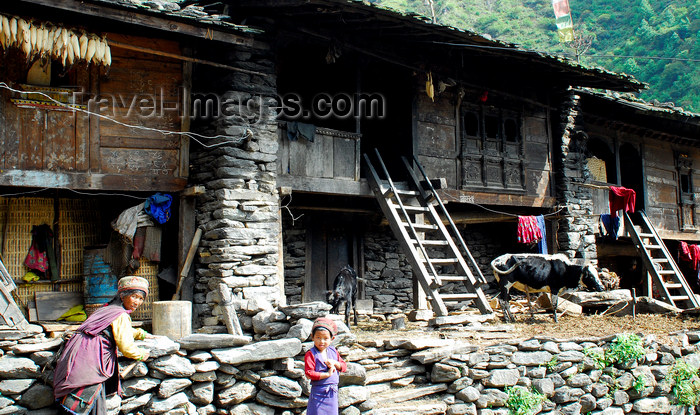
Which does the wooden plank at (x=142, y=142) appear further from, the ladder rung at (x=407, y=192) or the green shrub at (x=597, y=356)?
the green shrub at (x=597, y=356)

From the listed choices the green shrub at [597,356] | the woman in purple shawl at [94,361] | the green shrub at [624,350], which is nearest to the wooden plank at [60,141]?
the woman in purple shawl at [94,361]

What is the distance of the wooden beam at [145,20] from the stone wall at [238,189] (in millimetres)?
503

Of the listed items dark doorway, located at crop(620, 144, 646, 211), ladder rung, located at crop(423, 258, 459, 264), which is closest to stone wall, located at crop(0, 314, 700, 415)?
ladder rung, located at crop(423, 258, 459, 264)

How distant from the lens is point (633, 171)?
15.9 meters

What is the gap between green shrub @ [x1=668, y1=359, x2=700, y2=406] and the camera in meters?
8.89

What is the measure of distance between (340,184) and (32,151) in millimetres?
4538

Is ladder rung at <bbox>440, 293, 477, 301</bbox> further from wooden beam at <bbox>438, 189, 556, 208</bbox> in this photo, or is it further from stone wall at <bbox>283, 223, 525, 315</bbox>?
stone wall at <bbox>283, 223, 525, 315</bbox>

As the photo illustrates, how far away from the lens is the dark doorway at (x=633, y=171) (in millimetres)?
15602

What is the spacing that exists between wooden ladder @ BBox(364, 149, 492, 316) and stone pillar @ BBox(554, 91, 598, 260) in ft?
11.8

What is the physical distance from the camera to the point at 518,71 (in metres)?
12.5

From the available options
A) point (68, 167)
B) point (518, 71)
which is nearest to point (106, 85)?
point (68, 167)

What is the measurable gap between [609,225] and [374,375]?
9.27 m

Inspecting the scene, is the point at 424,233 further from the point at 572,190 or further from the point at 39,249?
the point at 39,249

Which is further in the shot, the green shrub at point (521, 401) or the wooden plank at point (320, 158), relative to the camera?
the wooden plank at point (320, 158)
